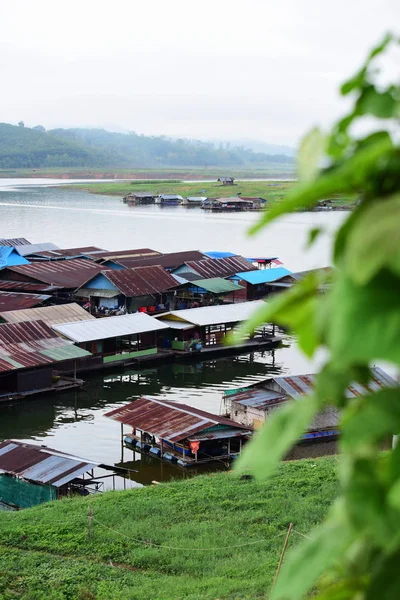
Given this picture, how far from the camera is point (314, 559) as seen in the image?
735mm

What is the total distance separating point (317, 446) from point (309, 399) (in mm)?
18391

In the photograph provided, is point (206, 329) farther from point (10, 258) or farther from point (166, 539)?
point (166, 539)

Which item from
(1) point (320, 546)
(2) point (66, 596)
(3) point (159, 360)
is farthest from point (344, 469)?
(3) point (159, 360)

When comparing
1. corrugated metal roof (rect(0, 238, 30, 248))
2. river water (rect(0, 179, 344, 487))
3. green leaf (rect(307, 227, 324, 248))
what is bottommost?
river water (rect(0, 179, 344, 487))

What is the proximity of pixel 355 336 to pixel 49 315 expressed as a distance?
27106mm

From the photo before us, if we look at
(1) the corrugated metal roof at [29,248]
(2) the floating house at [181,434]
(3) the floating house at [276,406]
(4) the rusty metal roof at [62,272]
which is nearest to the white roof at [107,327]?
(3) the floating house at [276,406]

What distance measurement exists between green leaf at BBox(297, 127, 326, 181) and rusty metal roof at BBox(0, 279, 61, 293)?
33.4 metres

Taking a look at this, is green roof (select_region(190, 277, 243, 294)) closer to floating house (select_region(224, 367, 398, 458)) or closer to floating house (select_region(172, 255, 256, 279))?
floating house (select_region(172, 255, 256, 279))

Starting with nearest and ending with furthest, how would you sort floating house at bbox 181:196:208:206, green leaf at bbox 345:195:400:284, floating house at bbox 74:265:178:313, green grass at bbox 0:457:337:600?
green leaf at bbox 345:195:400:284, green grass at bbox 0:457:337:600, floating house at bbox 74:265:178:313, floating house at bbox 181:196:208:206

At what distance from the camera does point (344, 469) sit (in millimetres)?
740

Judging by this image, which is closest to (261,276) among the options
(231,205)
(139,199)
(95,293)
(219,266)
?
(219,266)

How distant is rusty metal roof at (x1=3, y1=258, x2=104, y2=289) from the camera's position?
3431 centimetres

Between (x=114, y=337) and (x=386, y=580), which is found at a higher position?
(x=386, y=580)

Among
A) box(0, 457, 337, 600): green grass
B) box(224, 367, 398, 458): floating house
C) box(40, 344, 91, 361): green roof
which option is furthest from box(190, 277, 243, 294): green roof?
box(0, 457, 337, 600): green grass
